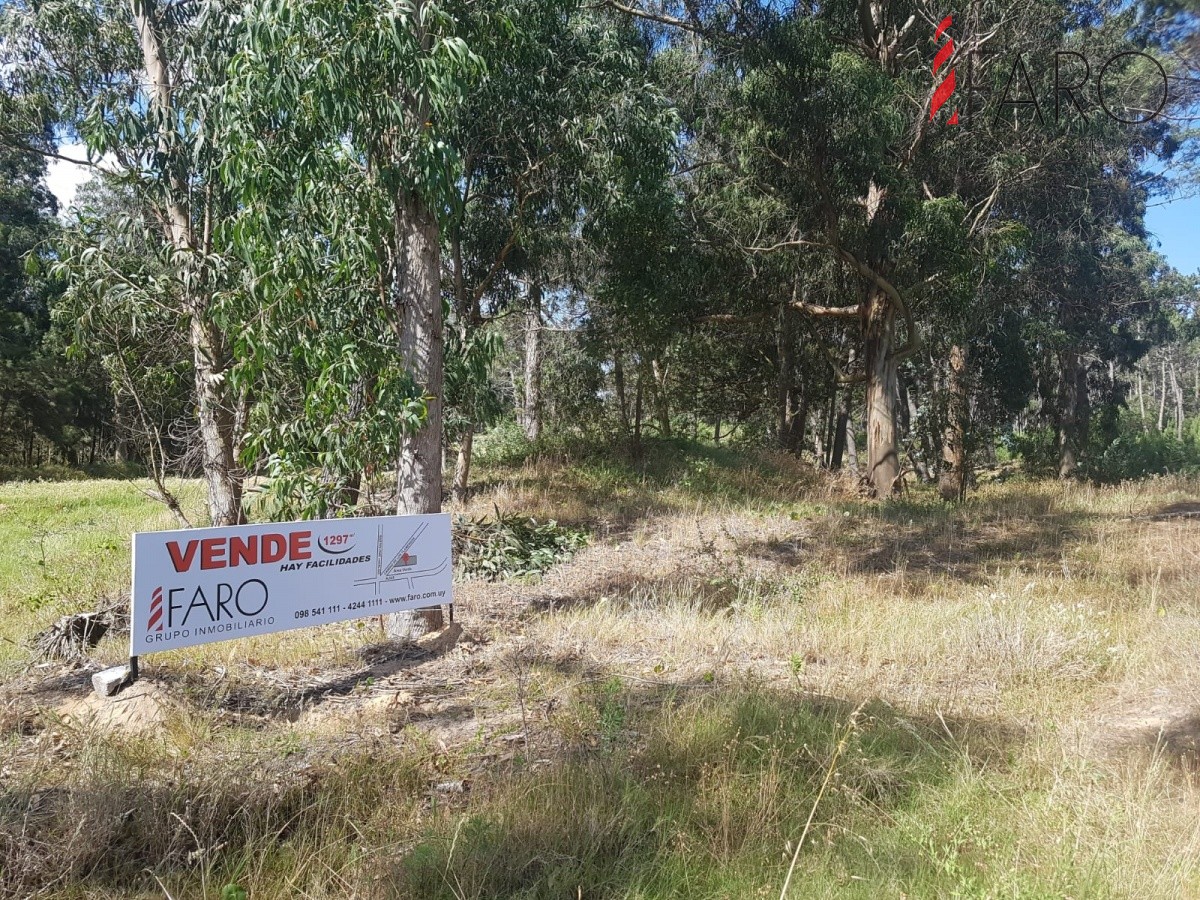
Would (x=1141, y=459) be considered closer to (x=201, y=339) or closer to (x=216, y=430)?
(x=216, y=430)

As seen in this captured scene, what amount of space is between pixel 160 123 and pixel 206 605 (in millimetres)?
5807

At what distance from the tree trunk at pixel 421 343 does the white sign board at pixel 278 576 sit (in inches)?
27.5

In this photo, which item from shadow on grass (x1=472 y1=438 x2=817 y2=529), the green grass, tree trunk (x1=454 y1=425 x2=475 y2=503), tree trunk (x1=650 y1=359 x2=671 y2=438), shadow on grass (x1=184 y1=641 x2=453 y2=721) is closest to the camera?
shadow on grass (x1=184 y1=641 x2=453 y2=721)

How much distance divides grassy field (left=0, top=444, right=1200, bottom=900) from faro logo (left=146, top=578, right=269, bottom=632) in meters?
0.45

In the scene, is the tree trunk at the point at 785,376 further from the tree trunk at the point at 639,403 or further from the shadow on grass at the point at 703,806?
the shadow on grass at the point at 703,806

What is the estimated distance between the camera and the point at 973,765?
3.91 m

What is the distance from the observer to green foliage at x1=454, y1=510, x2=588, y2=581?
9.73m

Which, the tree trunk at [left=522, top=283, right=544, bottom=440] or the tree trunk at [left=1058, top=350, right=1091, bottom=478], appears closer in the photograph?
the tree trunk at [left=522, top=283, right=544, bottom=440]

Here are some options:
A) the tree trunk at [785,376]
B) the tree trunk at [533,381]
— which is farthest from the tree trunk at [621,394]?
the tree trunk at [785,376]

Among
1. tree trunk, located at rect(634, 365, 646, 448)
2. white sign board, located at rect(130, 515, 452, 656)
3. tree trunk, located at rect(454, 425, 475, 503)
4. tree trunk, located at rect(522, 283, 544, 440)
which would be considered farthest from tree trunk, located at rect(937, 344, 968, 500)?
white sign board, located at rect(130, 515, 452, 656)

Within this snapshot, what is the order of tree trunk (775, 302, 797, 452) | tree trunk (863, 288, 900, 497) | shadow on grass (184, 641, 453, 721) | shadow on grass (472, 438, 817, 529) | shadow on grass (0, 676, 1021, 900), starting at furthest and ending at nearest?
tree trunk (775, 302, 797, 452)
tree trunk (863, 288, 900, 497)
shadow on grass (472, 438, 817, 529)
shadow on grass (184, 641, 453, 721)
shadow on grass (0, 676, 1021, 900)

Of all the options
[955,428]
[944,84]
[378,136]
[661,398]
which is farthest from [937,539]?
[955,428]

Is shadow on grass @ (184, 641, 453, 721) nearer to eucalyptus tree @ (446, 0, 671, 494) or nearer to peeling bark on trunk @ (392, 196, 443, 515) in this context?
peeling bark on trunk @ (392, 196, 443, 515)

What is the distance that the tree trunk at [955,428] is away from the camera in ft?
65.3
